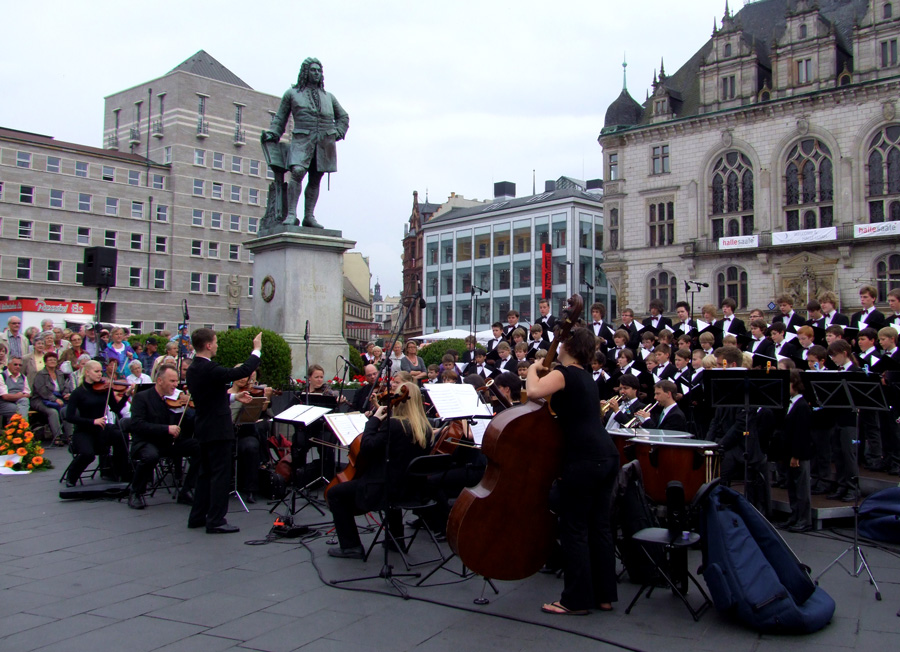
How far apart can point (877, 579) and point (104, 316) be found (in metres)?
60.9

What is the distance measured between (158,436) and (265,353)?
3.84 meters

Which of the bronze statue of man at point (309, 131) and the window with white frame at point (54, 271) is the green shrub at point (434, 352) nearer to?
the bronze statue of man at point (309, 131)

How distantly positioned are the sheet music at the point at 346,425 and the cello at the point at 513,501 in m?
2.46

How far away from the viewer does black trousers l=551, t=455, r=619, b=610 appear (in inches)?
207

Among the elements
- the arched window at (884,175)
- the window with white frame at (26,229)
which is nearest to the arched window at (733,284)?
the arched window at (884,175)

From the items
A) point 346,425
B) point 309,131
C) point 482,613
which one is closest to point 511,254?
point 309,131

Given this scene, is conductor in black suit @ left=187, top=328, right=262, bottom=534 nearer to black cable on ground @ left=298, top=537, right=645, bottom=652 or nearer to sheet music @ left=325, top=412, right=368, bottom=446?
sheet music @ left=325, top=412, right=368, bottom=446

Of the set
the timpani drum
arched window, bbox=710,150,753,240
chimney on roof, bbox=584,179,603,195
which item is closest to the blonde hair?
the timpani drum

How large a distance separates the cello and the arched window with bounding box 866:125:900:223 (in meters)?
43.9

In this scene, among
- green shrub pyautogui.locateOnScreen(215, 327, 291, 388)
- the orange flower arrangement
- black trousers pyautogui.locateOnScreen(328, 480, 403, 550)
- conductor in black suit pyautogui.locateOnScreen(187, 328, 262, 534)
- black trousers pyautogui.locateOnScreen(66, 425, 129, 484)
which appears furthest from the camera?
green shrub pyautogui.locateOnScreen(215, 327, 291, 388)

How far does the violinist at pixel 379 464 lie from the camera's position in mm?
6562

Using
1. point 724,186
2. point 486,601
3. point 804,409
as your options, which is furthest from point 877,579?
point 724,186

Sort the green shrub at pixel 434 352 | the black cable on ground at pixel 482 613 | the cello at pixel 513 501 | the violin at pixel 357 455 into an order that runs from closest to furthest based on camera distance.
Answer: the black cable on ground at pixel 482 613 → the cello at pixel 513 501 → the violin at pixel 357 455 → the green shrub at pixel 434 352

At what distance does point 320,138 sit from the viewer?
14367 millimetres
